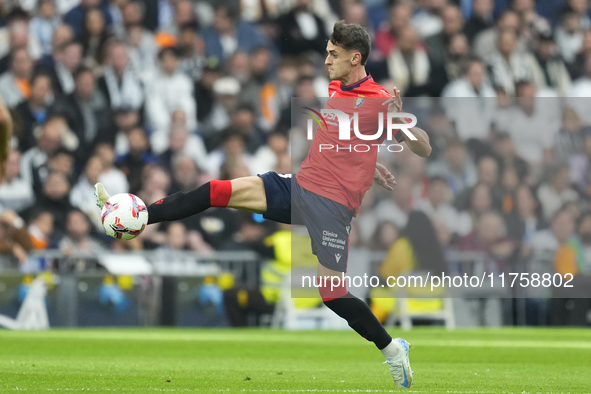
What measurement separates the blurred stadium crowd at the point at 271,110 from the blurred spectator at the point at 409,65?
1.1 inches

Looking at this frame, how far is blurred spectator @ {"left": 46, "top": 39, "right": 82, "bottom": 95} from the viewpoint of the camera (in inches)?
614

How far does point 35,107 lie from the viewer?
15172 millimetres

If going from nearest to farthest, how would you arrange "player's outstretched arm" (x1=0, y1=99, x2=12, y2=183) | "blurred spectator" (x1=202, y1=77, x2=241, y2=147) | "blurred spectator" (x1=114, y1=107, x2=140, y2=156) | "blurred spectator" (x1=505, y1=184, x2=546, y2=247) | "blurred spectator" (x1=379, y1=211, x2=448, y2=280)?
"player's outstretched arm" (x1=0, y1=99, x2=12, y2=183) < "blurred spectator" (x1=379, y1=211, x2=448, y2=280) < "blurred spectator" (x1=505, y1=184, x2=546, y2=247) < "blurred spectator" (x1=114, y1=107, x2=140, y2=156) < "blurred spectator" (x1=202, y1=77, x2=241, y2=147)

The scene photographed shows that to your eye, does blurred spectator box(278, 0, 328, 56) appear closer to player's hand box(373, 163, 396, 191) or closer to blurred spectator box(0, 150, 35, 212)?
blurred spectator box(0, 150, 35, 212)

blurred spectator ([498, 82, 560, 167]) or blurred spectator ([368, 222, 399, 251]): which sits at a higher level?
blurred spectator ([498, 82, 560, 167])

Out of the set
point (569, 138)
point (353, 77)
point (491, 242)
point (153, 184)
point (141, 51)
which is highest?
point (141, 51)

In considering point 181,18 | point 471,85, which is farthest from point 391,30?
point 181,18

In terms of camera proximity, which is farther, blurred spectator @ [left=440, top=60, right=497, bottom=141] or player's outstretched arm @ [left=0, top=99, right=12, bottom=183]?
blurred spectator @ [left=440, top=60, right=497, bottom=141]

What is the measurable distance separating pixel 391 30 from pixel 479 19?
1.71 m

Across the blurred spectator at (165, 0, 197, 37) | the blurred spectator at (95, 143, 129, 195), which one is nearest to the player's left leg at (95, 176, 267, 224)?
the blurred spectator at (95, 143, 129, 195)

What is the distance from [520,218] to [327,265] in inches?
339

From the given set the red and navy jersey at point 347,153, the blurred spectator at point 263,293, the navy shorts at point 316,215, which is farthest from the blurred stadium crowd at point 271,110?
the navy shorts at point 316,215

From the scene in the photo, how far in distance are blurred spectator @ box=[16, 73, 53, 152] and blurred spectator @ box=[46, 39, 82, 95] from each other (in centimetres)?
26

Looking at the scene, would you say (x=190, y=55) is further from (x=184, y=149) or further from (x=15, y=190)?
(x=15, y=190)
